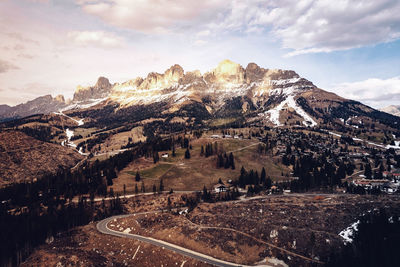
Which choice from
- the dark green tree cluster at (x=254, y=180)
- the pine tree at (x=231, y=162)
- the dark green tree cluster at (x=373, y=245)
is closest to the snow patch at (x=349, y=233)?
the dark green tree cluster at (x=373, y=245)

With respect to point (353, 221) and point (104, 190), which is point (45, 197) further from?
point (353, 221)

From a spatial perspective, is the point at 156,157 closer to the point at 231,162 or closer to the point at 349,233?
the point at 231,162

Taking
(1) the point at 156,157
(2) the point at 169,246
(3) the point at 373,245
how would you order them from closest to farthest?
1. (3) the point at 373,245
2. (2) the point at 169,246
3. (1) the point at 156,157

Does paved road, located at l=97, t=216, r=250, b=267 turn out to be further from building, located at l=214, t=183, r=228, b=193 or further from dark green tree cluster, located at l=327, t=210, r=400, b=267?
building, located at l=214, t=183, r=228, b=193

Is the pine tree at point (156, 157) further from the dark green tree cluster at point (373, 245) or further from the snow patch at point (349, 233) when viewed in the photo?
the dark green tree cluster at point (373, 245)

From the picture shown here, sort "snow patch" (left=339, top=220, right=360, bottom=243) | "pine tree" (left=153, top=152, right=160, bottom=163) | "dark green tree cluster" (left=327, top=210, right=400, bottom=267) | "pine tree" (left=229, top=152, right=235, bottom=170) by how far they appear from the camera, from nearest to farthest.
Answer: "dark green tree cluster" (left=327, top=210, right=400, bottom=267) → "snow patch" (left=339, top=220, right=360, bottom=243) → "pine tree" (left=229, top=152, right=235, bottom=170) → "pine tree" (left=153, top=152, right=160, bottom=163)

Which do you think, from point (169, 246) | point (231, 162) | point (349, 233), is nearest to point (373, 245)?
point (349, 233)

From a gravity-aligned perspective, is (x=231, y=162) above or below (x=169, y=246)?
above

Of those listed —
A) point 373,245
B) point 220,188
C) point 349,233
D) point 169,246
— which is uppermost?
point 220,188

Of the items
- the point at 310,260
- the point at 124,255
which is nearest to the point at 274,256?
the point at 310,260

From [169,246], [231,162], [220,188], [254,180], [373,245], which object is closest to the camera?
[373,245]

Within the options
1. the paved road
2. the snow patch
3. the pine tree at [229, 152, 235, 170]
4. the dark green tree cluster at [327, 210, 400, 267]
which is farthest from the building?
the dark green tree cluster at [327, 210, 400, 267]

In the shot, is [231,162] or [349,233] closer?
[349,233]
